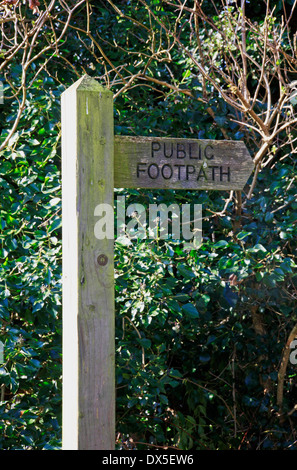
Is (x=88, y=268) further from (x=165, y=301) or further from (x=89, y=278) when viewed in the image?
(x=165, y=301)

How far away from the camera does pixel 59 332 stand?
3404mm

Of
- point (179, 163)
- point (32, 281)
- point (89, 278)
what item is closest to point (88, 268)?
point (89, 278)

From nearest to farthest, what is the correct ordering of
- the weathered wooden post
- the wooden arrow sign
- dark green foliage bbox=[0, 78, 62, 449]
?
1. the weathered wooden post
2. the wooden arrow sign
3. dark green foliage bbox=[0, 78, 62, 449]

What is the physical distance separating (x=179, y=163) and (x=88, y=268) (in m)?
0.55

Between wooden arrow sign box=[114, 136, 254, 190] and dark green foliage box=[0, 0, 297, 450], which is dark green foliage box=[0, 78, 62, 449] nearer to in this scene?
dark green foliage box=[0, 0, 297, 450]

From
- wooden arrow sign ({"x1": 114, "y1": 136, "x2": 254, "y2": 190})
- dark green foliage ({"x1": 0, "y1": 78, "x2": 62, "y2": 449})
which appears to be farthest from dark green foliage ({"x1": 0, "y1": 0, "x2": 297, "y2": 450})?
wooden arrow sign ({"x1": 114, "y1": 136, "x2": 254, "y2": 190})

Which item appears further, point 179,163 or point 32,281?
point 32,281

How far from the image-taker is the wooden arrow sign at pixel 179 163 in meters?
2.42

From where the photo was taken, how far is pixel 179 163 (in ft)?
8.15

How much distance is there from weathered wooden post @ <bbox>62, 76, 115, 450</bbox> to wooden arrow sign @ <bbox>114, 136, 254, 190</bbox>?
0.09m

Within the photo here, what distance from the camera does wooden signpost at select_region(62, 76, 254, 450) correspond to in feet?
7.53

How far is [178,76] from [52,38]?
3.10ft

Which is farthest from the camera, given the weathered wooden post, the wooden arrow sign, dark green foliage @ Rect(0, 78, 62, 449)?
dark green foliage @ Rect(0, 78, 62, 449)

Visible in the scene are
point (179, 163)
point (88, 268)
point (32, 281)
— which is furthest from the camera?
point (32, 281)
